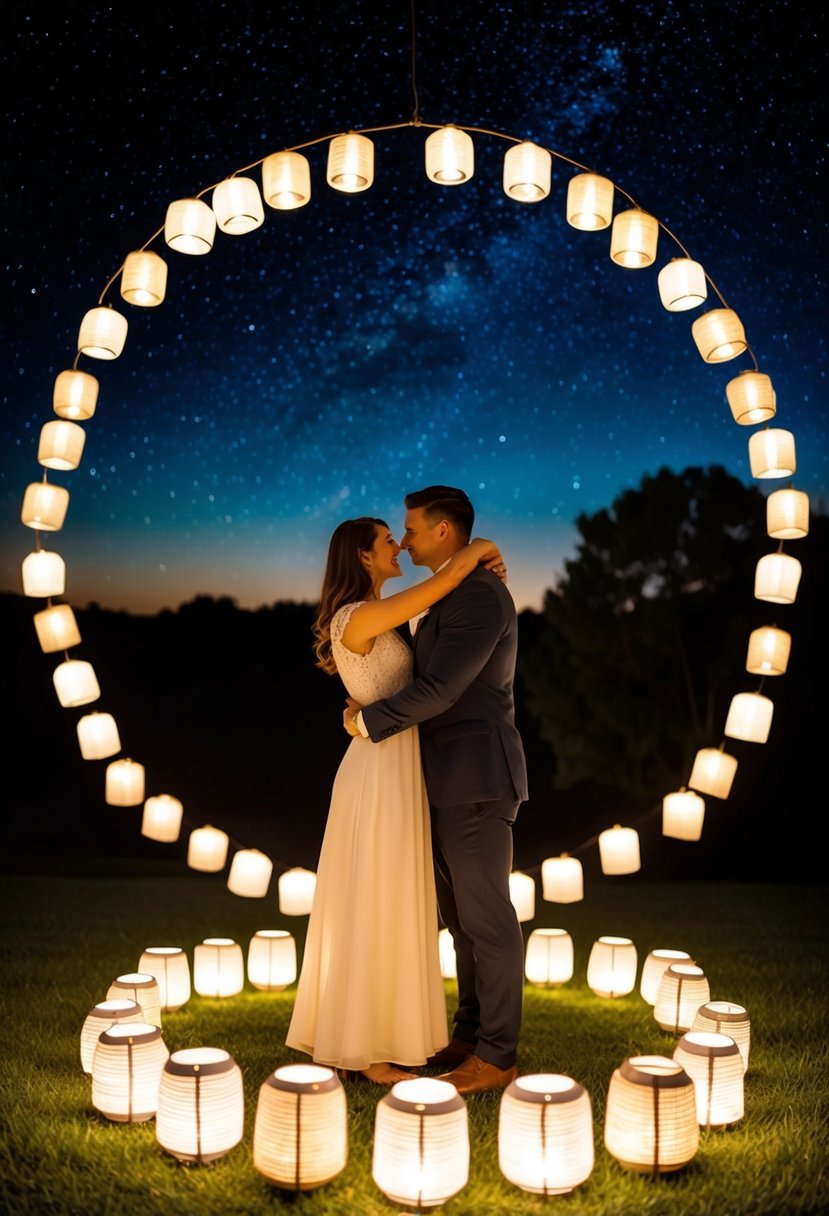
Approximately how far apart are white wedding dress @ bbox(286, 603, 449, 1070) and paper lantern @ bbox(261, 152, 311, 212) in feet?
5.98

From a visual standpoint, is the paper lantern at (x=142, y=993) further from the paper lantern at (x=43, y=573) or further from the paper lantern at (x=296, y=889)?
the paper lantern at (x=43, y=573)

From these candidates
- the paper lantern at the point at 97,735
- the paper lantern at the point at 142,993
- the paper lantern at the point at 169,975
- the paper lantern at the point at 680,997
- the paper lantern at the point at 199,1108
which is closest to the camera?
the paper lantern at the point at 199,1108

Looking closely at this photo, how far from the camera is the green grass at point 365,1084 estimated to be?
2299 millimetres

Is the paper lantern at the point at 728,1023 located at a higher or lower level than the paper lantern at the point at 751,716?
lower

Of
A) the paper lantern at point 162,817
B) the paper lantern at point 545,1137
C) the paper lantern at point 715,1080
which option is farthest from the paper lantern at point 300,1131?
the paper lantern at point 162,817

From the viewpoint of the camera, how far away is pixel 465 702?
3135 mm

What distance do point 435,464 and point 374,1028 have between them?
714 cm

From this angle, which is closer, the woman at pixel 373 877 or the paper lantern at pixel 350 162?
the woman at pixel 373 877

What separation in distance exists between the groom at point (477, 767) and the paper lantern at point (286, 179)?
71.0 inches

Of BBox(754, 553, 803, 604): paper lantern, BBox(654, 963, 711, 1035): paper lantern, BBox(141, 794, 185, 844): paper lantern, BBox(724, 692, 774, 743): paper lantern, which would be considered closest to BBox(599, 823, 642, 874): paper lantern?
BBox(724, 692, 774, 743): paper lantern

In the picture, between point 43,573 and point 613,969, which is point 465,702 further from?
point 43,573

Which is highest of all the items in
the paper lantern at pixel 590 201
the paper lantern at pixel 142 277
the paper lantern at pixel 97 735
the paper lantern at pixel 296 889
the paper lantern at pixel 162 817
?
the paper lantern at pixel 590 201

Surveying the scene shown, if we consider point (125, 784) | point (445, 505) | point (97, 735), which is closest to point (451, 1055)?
point (445, 505)

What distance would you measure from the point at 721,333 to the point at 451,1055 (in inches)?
112
